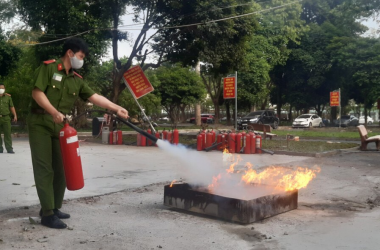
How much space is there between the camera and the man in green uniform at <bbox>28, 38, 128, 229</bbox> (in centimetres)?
491

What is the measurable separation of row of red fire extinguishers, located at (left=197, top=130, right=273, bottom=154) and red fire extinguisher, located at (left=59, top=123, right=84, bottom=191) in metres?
10.3

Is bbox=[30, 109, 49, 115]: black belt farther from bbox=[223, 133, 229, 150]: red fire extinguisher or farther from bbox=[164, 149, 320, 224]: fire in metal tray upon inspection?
bbox=[223, 133, 229, 150]: red fire extinguisher

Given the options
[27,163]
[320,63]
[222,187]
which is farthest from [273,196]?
[320,63]

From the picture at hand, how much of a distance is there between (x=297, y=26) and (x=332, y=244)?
142ft

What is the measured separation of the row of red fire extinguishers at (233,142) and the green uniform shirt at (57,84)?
400 inches

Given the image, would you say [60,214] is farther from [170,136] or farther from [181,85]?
[181,85]

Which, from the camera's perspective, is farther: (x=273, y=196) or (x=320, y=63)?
(x=320, y=63)

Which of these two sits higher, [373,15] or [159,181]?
[373,15]

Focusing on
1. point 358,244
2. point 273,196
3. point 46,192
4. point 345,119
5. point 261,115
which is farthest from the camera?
point 345,119

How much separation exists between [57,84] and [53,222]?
1.63 m

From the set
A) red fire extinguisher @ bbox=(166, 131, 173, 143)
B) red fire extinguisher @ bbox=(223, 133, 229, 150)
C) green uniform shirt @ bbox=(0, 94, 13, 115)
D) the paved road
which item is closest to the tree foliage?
red fire extinguisher @ bbox=(166, 131, 173, 143)

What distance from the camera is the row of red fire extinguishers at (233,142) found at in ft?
48.4

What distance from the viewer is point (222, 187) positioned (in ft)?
21.1

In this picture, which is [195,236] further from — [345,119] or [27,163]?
[345,119]
